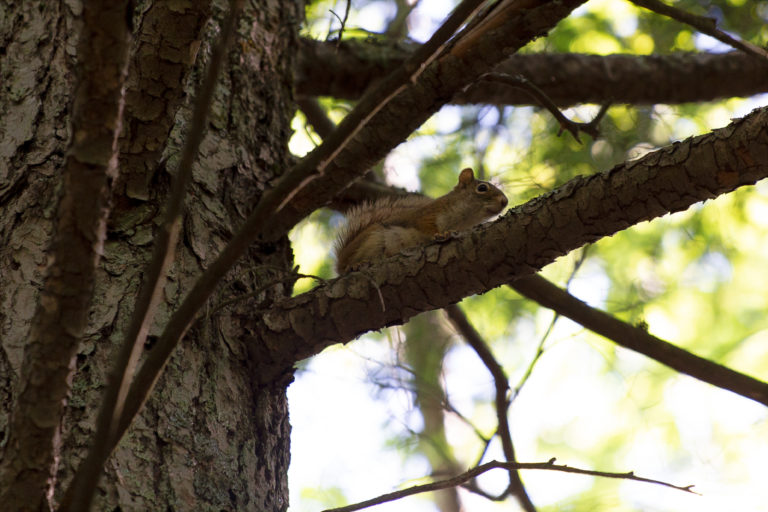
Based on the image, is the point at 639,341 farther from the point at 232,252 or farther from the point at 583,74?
the point at 232,252

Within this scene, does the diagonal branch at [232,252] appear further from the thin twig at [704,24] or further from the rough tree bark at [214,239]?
the thin twig at [704,24]

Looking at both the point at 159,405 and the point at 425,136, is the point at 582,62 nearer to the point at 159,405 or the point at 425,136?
the point at 425,136

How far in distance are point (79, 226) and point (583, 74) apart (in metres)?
2.44

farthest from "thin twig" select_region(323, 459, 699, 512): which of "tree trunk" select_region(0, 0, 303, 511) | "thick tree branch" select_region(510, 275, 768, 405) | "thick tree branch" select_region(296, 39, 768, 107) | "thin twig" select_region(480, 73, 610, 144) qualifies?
"thick tree branch" select_region(296, 39, 768, 107)

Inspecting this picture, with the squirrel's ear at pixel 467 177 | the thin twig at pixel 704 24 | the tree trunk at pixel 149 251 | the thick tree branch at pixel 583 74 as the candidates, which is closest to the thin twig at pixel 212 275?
the tree trunk at pixel 149 251

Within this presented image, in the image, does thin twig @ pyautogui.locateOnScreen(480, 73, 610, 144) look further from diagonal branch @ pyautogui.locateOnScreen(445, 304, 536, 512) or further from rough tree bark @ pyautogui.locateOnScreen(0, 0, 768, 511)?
diagonal branch @ pyautogui.locateOnScreen(445, 304, 536, 512)

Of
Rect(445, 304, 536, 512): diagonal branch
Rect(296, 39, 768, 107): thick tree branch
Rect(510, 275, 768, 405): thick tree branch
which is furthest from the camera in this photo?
Rect(296, 39, 768, 107): thick tree branch

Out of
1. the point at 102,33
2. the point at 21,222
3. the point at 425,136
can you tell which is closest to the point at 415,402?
the point at 425,136

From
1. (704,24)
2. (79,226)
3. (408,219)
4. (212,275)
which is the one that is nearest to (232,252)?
(212,275)

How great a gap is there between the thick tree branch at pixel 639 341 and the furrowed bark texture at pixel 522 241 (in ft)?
2.26

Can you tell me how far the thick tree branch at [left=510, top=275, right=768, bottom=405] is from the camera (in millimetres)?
2066

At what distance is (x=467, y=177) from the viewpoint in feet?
11.7

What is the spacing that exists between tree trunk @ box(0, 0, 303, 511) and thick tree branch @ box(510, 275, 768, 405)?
2.53 ft

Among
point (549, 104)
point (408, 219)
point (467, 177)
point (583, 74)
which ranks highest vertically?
point (467, 177)
